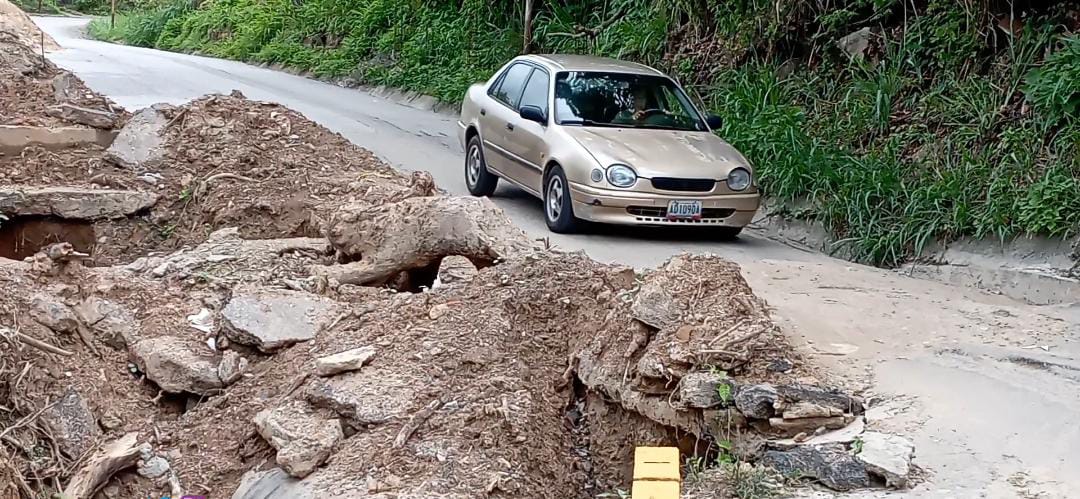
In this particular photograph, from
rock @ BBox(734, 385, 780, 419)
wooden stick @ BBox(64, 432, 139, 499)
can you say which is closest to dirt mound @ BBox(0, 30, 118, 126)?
wooden stick @ BBox(64, 432, 139, 499)

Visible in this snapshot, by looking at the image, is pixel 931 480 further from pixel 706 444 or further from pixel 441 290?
pixel 441 290

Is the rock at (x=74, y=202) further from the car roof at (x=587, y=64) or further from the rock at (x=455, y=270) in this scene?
the car roof at (x=587, y=64)

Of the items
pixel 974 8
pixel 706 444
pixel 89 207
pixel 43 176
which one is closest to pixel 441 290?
pixel 706 444

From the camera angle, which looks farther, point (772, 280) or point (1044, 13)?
point (1044, 13)

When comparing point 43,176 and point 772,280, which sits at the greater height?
point 772,280

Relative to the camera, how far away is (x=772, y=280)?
28.2 ft

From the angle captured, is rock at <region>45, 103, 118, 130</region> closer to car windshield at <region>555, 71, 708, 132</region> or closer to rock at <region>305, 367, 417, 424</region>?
car windshield at <region>555, 71, 708, 132</region>

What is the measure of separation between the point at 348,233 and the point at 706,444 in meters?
3.65

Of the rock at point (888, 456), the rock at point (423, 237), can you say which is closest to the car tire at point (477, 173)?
the rock at point (423, 237)

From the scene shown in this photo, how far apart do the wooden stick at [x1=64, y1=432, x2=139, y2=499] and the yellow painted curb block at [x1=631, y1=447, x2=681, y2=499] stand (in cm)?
331

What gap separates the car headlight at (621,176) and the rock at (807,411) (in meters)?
4.91

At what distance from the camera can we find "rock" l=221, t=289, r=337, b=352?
23.7ft

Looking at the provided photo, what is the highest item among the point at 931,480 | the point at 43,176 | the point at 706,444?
the point at 931,480

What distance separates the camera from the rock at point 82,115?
1166cm
